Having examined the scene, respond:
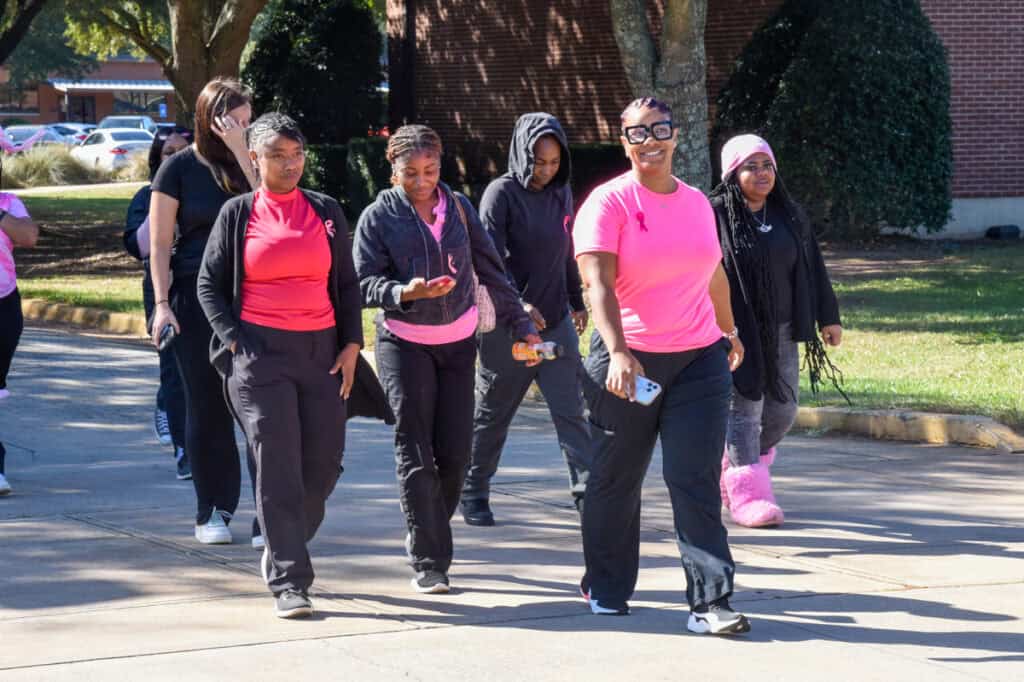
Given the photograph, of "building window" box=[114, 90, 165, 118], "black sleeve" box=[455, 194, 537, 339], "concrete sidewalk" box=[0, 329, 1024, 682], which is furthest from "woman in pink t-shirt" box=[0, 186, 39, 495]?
"building window" box=[114, 90, 165, 118]

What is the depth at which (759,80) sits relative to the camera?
21234 mm

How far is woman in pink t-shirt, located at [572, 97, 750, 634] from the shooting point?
5.68 meters

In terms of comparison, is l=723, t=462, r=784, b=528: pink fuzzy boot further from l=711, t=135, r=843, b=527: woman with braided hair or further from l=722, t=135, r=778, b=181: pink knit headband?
l=722, t=135, r=778, b=181: pink knit headband

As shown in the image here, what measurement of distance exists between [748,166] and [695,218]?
75.1 inches

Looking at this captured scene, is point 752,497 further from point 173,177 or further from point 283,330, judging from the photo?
point 173,177

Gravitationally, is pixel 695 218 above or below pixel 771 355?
above

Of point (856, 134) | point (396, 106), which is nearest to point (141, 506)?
point (856, 134)

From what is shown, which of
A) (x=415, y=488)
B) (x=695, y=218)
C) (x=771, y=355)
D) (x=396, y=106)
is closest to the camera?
(x=695, y=218)

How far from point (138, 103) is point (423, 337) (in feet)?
283

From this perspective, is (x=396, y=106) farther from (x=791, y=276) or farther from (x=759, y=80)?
(x=791, y=276)

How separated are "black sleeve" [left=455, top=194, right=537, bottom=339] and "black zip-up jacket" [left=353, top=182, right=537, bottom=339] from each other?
0.12 m

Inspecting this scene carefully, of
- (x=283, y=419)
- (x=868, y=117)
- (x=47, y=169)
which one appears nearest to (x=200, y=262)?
(x=283, y=419)

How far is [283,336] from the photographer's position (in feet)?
19.6

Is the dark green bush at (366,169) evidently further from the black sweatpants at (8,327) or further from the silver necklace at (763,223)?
the silver necklace at (763,223)
